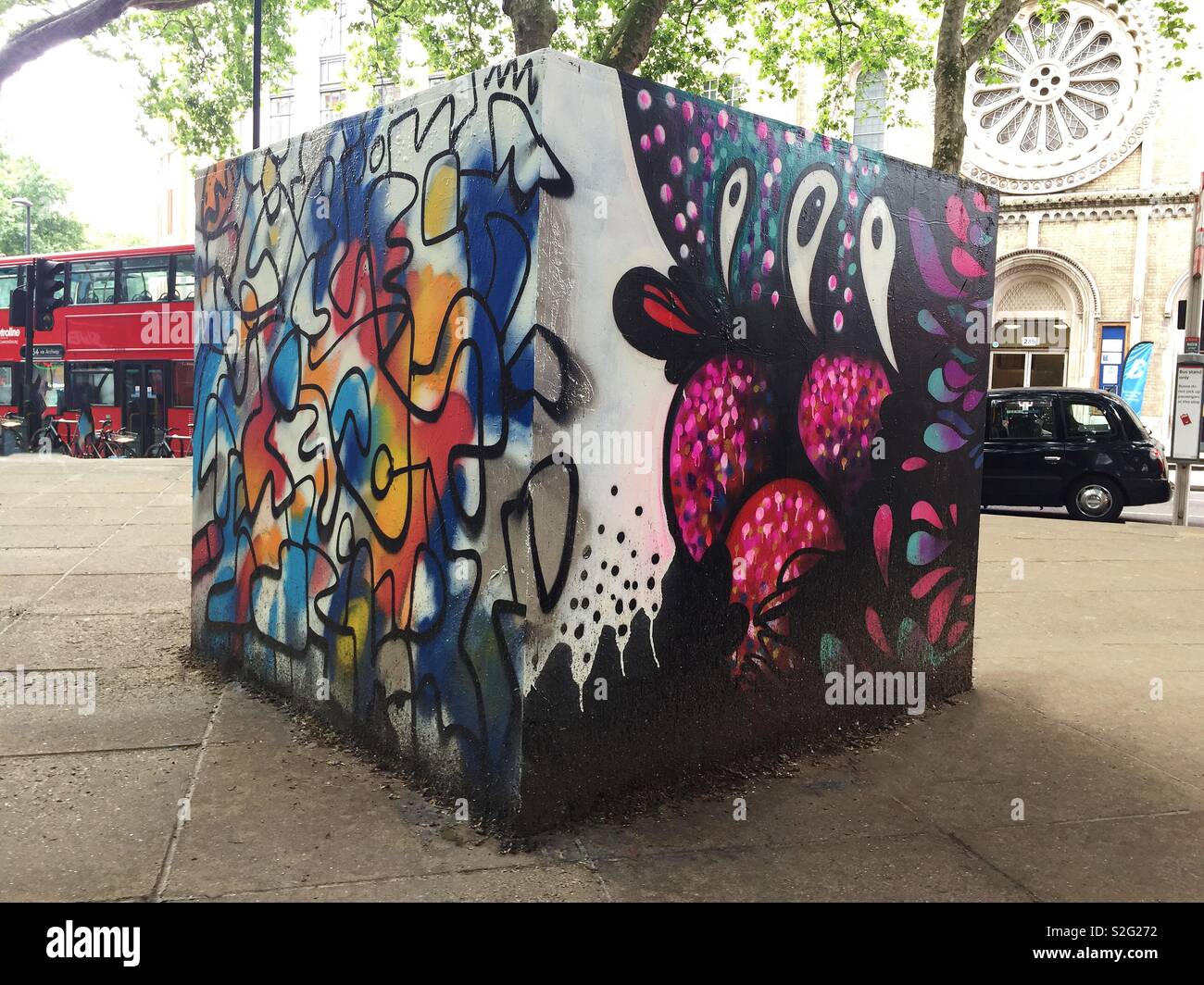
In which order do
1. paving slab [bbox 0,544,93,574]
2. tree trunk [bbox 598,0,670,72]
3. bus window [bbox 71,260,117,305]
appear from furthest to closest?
1. bus window [bbox 71,260,117,305]
2. tree trunk [bbox 598,0,670,72]
3. paving slab [bbox 0,544,93,574]

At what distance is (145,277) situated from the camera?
1845 centimetres

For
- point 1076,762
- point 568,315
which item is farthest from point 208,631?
point 1076,762

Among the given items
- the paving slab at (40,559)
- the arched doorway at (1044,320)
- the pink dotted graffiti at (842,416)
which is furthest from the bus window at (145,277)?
the arched doorway at (1044,320)

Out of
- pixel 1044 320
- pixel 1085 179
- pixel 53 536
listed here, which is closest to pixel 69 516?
pixel 53 536

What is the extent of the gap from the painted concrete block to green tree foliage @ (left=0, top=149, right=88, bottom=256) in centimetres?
5217

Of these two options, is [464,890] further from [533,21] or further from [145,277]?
[145,277]

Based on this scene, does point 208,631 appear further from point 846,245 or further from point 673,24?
point 673,24

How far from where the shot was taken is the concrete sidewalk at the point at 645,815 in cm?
309

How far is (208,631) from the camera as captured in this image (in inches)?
214

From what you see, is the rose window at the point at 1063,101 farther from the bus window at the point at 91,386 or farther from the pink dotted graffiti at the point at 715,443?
the pink dotted graffiti at the point at 715,443

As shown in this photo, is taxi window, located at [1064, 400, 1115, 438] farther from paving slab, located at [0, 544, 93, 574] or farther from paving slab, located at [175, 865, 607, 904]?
paving slab, located at [175, 865, 607, 904]

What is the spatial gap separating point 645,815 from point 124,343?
1843cm

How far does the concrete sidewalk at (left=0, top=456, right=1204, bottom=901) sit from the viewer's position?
309 centimetres

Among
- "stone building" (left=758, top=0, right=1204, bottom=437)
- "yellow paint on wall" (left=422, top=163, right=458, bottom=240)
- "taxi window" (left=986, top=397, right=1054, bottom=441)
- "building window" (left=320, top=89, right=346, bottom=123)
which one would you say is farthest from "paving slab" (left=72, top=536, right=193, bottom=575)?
"building window" (left=320, top=89, right=346, bottom=123)
